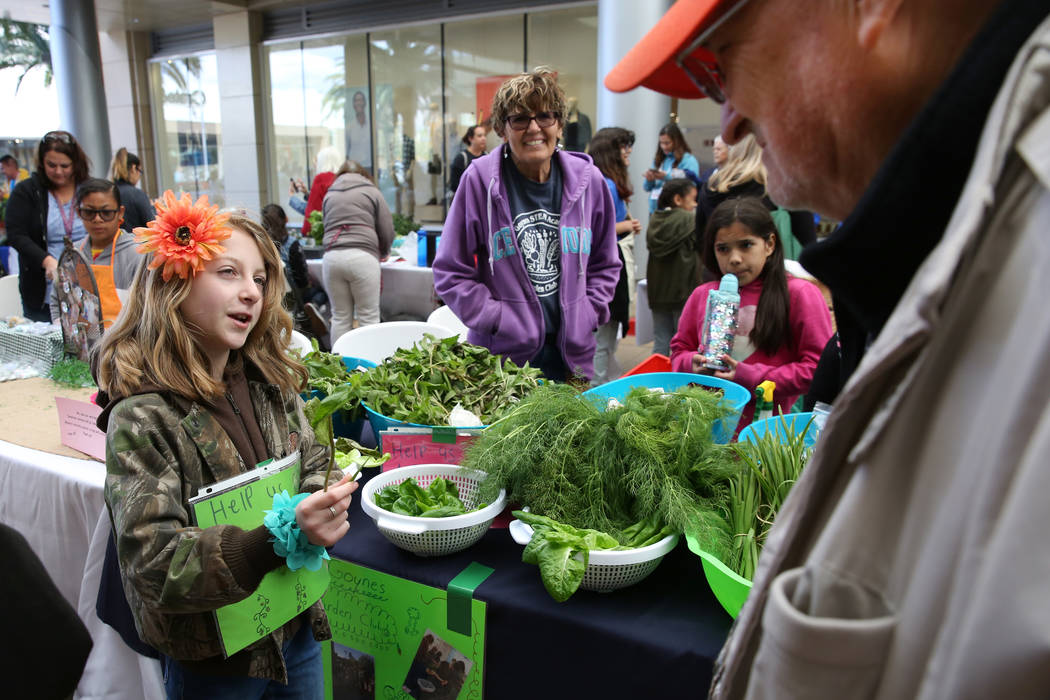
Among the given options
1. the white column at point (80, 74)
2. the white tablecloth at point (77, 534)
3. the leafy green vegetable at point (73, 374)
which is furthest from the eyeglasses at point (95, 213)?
the white column at point (80, 74)

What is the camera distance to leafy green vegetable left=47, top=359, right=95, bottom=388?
2.96 metres

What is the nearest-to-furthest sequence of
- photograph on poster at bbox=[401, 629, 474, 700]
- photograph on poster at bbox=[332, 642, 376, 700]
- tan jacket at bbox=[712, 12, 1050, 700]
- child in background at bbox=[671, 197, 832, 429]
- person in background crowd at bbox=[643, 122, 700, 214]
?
tan jacket at bbox=[712, 12, 1050, 700], photograph on poster at bbox=[401, 629, 474, 700], photograph on poster at bbox=[332, 642, 376, 700], child in background at bbox=[671, 197, 832, 429], person in background crowd at bbox=[643, 122, 700, 214]

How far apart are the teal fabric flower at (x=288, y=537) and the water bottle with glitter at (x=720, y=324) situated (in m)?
1.54

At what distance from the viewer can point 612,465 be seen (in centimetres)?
153

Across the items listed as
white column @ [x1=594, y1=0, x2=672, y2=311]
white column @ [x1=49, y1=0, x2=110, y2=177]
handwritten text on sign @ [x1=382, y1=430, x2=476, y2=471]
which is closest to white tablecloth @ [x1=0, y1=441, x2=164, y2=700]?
handwritten text on sign @ [x1=382, y1=430, x2=476, y2=471]

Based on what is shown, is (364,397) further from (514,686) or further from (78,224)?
(78,224)

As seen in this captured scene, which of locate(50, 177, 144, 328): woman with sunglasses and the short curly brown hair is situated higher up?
the short curly brown hair

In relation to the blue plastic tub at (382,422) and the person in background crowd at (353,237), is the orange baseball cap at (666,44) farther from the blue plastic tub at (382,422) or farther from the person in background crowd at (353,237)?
the person in background crowd at (353,237)

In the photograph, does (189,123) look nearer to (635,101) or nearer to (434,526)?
(635,101)

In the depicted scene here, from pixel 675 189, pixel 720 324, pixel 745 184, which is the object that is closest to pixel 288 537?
pixel 720 324

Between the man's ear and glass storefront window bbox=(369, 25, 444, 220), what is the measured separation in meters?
11.8

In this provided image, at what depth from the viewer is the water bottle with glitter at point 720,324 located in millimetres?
2332

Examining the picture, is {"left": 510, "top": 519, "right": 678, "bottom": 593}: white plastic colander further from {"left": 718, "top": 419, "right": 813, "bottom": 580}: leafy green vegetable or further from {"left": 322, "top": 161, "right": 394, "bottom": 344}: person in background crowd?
{"left": 322, "top": 161, "right": 394, "bottom": 344}: person in background crowd

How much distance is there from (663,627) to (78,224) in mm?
4611
